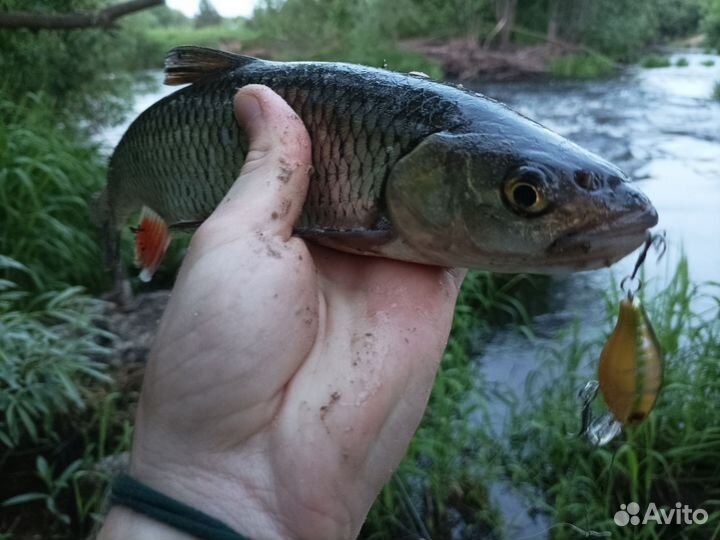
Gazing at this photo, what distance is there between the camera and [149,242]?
3.00m

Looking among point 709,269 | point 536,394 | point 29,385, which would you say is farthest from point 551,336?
point 29,385

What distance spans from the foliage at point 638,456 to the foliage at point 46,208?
3.36 m

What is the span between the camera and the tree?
103 ft

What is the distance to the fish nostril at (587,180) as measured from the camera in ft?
5.32

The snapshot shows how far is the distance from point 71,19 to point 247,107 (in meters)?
5.46

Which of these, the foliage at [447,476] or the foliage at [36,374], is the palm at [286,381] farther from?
the foliage at [36,374]

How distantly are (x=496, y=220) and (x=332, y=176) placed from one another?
56 cm

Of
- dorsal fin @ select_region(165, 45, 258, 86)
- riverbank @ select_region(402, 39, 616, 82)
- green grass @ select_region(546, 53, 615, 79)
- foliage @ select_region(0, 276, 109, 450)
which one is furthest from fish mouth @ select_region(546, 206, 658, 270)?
green grass @ select_region(546, 53, 615, 79)

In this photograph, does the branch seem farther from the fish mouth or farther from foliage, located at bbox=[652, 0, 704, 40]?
foliage, located at bbox=[652, 0, 704, 40]

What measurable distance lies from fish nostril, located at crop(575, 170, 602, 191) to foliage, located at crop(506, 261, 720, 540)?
214 centimetres

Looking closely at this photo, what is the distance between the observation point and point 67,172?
5699 mm

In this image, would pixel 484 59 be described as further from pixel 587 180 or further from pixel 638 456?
pixel 587 180

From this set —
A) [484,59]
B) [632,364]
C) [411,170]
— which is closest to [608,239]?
[632,364]

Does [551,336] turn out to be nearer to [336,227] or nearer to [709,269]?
[709,269]
